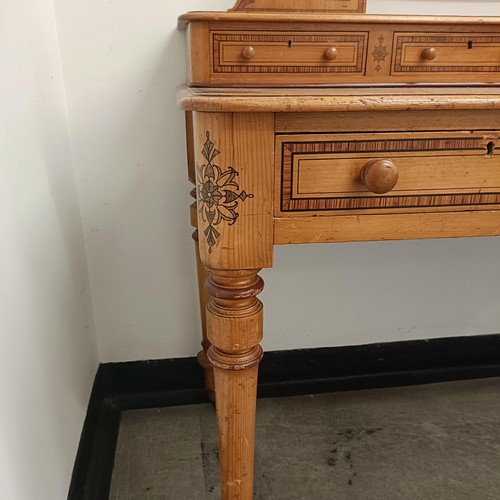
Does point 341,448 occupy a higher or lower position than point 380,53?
lower

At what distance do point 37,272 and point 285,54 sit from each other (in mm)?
Result: 509

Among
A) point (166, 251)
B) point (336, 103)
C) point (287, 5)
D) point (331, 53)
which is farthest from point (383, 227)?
point (166, 251)

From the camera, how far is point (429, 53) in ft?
2.67

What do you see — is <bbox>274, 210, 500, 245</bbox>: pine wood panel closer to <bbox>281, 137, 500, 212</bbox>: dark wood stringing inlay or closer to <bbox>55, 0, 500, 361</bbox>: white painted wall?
<bbox>281, 137, 500, 212</bbox>: dark wood stringing inlay

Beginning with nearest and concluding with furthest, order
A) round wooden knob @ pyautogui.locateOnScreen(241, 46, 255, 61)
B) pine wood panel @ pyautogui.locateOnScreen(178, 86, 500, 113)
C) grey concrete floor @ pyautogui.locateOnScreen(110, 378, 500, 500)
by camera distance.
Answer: pine wood panel @ pyautogui.locateOnScreen(178, 86, 500, 113), round wooden knob @ pyautogui.locateOnScreen(241, 46, 255, 61), grey concrete floor @ pyautogui.locateOnScreen(110, 378, 500, 500)

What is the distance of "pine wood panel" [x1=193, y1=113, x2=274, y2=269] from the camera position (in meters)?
0.56

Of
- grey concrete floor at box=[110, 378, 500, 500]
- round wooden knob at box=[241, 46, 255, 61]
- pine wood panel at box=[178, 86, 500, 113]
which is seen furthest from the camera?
grey concrete floor at box=[110, 378, 500, 500]

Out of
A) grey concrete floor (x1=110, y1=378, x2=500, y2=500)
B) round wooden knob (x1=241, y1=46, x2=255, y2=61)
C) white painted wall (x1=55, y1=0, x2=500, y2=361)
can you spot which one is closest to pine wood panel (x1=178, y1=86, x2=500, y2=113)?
round wooden knob (x1=241, y1=46, x2=255, y2=61)

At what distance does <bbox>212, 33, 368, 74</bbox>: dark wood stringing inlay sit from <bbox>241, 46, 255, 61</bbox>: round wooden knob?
A: 1 cm

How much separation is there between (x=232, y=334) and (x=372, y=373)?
74 cm

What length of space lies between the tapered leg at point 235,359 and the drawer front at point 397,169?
123mm

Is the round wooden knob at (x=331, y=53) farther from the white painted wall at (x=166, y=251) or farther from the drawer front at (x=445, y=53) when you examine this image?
the white painted wall at (x=166, y=251)

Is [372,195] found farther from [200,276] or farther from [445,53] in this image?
[200,276]

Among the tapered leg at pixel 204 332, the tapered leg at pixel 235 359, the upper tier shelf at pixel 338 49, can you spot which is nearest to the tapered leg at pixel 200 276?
the tapered leg at pixel 204 332
